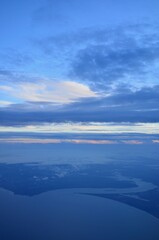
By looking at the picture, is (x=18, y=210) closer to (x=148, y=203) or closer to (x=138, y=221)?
(x=138, y=221)

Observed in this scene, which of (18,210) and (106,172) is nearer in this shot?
(18,210)

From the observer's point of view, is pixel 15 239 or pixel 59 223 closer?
pixel 15 239

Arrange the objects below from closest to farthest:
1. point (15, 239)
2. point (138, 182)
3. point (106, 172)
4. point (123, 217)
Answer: point (15, 239)
point (123, 217)
point (138, 182)
point (106, 172)

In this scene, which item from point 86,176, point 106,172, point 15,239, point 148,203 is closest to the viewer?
point 15,239

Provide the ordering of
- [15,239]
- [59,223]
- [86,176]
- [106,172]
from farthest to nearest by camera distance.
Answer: [106,172]
[86,176]
[59,223]
[15,239]

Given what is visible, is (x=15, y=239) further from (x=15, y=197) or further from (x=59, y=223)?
(x=15, y=197)

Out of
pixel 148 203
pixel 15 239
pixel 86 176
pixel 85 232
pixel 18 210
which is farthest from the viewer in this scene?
pixel 86 176

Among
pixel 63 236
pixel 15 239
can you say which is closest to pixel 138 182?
pixel 63 236

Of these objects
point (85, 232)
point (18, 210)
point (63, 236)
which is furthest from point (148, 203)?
point (18, 210)

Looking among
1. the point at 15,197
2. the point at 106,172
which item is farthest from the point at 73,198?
the point at 106,172
